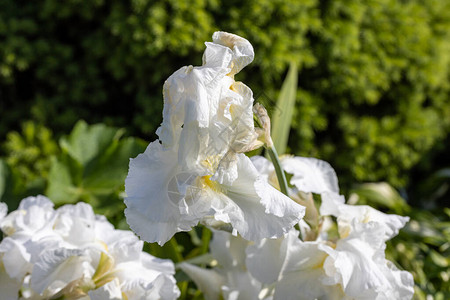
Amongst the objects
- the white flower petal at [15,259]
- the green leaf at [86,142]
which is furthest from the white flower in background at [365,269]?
the green leaf at [86,142]

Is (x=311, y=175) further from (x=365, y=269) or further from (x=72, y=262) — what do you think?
(x=72, y=262)

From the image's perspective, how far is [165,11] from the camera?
74.8 inches

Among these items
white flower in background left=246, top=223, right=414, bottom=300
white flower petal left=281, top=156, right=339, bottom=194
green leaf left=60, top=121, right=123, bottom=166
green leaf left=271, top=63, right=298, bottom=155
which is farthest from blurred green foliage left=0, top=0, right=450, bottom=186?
white flower in background left=246, top=223, right=414, bottom=300

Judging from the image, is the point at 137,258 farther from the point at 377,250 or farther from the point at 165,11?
the point at 165,11

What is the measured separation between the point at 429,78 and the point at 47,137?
1.77 metres

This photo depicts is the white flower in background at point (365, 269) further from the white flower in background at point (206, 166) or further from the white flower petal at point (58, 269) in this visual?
the white flower petal at point (58, 269)

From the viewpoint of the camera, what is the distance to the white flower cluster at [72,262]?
49cm

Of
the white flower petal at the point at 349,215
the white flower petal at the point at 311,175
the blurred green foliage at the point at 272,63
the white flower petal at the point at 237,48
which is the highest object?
the white flower petal at the point at 237,48

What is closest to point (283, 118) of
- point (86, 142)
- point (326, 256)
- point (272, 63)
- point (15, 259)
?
point (86, 142)

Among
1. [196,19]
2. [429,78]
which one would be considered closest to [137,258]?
[196,19]

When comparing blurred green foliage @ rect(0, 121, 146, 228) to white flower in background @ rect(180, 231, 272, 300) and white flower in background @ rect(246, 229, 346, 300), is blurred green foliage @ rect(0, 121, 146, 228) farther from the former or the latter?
white flower in background @ rect(246, 229, 346, 300)

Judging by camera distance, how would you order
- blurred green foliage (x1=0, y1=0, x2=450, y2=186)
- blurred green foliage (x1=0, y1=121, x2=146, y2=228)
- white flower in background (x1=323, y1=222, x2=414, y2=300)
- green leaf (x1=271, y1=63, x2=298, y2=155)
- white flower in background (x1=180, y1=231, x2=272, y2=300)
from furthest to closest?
blurred green foliage (x1=0, y1=0, x2=450, y2=186), green leaf (x1=271, y1=63, x2=298, y2=155), blurred green foliage (x1=0, y1=121, x2=146, y2=228), white flower in background (x1=180, y1=231, x2=272, y2=300), white flower in background (x1=323, y1=222, x2=414, y2=300)

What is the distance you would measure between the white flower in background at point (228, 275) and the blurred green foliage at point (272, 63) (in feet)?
4.57

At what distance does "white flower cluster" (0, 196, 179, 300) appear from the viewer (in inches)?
19.4
